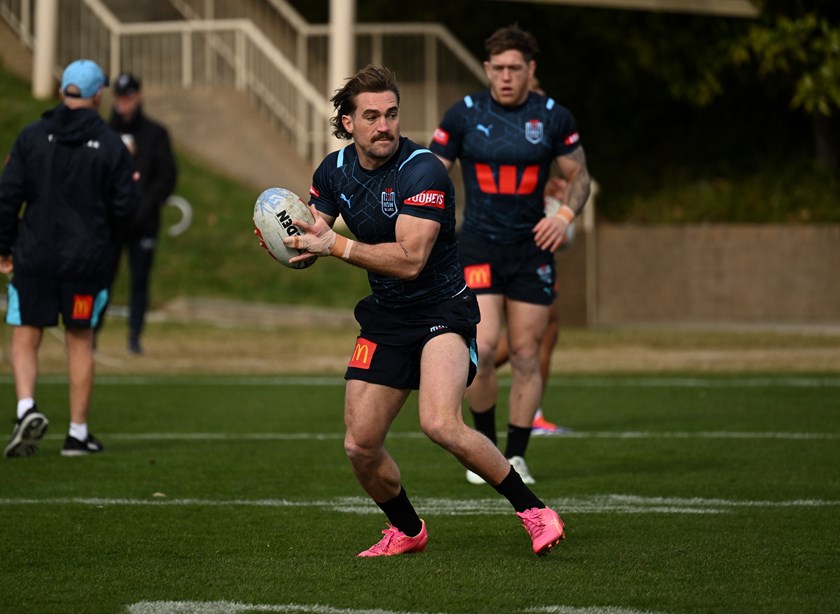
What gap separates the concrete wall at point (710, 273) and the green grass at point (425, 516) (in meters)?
9.34

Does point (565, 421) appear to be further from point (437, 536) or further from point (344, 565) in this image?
point (344, 565)

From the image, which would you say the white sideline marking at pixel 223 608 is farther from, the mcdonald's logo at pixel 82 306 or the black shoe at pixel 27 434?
the mcdonald's logo at pixel 82 306

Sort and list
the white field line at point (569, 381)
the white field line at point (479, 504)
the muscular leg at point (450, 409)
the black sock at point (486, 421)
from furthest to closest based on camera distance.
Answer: the white field line at point (569, 381)
the black sock at point (486, 421)
the white field line at point (479, 504)
the muscular leg at point (450, 409)

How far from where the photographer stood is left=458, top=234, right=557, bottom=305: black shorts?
9094mm

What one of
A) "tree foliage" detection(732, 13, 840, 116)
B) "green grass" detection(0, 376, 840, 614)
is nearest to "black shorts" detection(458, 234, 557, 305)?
"green grass" detection(0, 376, 840, 614)

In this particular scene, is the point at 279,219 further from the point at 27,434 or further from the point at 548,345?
the point at 548,345

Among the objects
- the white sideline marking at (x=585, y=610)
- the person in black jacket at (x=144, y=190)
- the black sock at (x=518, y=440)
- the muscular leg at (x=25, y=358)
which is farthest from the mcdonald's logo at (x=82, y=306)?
the person in black jacket at (x=144, y=190)

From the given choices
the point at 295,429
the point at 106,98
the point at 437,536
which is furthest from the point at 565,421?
the point at 106,98

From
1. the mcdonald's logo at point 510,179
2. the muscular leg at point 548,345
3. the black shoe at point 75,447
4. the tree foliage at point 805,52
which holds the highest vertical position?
the tree foliage at point 805,52

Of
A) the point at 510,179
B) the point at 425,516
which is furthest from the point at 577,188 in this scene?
the point at 425,516

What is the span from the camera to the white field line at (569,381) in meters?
13.7

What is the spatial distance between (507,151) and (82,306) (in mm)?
2591

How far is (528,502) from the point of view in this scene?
6559 millimetres

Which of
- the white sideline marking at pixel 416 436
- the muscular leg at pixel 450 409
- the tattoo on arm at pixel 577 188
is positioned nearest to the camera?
the muscular leg at pixel 450 409
